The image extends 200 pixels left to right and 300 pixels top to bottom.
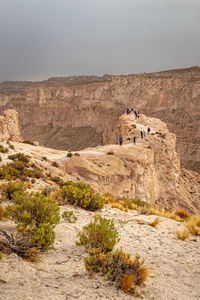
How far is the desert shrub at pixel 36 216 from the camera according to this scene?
4.32 meters

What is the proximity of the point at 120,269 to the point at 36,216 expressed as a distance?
7.74 feet

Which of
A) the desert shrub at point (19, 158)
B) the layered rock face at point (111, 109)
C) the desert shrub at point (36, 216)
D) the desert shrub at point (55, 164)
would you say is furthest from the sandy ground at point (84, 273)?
the layered rock face at point (111, 109)

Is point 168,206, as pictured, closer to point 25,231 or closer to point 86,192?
point 86,192

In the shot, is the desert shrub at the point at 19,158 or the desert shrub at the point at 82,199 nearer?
the desert shrub at the point at 82,199

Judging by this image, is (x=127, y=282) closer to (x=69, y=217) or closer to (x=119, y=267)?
(x=119, y=267)

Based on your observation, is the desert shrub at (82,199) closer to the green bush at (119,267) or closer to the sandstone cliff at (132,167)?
the green bush at (119,267)

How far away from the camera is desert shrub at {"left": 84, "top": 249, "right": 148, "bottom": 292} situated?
3.53m

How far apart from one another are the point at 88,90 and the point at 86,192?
92739 mm

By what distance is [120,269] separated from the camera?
369 centimetres

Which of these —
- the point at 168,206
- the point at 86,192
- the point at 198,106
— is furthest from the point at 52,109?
the point at 86,192

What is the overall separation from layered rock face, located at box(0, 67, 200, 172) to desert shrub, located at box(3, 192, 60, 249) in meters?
60.0

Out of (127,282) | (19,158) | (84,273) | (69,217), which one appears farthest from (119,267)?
(19,158)

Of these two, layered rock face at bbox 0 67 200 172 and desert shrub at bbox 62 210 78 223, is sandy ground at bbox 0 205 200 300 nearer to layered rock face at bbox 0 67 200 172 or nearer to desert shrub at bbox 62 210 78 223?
desert shrub at bbox 62 210 78 223

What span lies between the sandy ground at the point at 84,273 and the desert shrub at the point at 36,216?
33 centimetres
